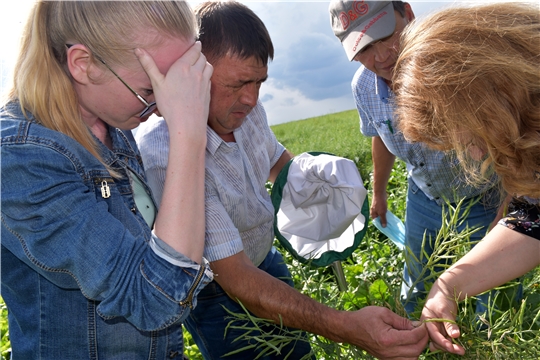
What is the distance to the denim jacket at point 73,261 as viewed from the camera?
1.15 metres

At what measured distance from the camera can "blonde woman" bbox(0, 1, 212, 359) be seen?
1.17m

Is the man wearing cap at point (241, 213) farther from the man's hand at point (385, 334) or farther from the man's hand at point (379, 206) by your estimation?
the man's hand at point (379, 206)

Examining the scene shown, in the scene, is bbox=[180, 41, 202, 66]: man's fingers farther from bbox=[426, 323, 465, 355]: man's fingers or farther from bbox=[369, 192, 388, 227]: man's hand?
bbox=[369, 192, 388, 227]: man's hand

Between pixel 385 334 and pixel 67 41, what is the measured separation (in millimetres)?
1107

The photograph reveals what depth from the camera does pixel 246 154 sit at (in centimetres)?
215

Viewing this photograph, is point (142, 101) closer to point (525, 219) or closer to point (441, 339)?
point (441, 339)

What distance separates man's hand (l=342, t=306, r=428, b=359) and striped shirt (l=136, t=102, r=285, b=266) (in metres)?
0.47

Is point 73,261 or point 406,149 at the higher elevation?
point 73,261

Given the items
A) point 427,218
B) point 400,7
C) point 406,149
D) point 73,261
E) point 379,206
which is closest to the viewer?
point 73,261

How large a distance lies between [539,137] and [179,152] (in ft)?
2.83

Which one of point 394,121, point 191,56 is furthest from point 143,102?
point 394,121

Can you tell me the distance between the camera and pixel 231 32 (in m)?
1.85

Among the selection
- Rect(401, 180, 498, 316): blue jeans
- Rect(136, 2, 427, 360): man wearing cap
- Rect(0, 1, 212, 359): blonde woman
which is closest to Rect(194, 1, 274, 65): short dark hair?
Rect(136, 2, 427, 360): man wearing cap

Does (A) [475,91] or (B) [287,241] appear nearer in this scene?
(A) [475,91]
